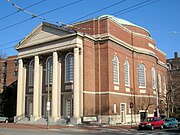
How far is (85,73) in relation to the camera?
39.4 meters

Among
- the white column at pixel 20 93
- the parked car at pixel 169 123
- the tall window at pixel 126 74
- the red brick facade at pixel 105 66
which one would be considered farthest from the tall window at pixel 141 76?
the white column at pixel 20 93

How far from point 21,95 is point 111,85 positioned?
52.8 ft

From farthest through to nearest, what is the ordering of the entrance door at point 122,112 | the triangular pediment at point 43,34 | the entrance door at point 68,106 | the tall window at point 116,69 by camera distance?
the entrance door at point 122,112, the tall window at point 116,69, the triangular pediment at point 43,34, the entrance door at point 68,106

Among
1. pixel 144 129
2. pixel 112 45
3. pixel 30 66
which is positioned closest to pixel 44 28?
pixel 30 66

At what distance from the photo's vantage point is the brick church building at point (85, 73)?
39.6m

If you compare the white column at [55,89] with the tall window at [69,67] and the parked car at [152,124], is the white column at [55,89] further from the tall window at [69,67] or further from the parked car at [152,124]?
the parked car at [152,124]

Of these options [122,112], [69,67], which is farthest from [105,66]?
[122,112]

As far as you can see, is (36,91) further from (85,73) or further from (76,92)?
(85,73)

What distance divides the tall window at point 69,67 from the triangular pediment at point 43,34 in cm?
345

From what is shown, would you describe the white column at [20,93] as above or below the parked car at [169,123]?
above

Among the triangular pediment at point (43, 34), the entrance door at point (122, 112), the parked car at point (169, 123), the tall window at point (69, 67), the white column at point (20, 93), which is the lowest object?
the parked car at point (169, 123)

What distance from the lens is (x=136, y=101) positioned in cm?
4722

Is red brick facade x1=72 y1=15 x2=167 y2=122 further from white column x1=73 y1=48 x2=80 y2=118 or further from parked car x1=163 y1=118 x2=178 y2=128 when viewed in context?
parked car x1=163 y1=118 x2=178 y2=128

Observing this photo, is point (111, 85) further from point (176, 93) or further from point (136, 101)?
point (176, 93)
